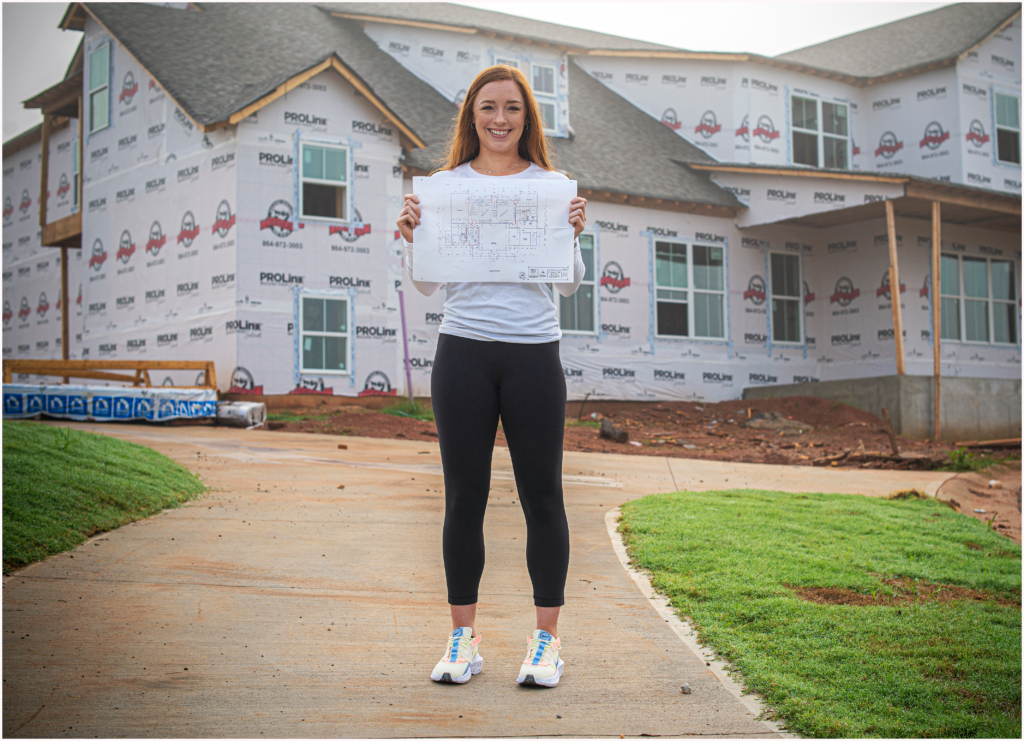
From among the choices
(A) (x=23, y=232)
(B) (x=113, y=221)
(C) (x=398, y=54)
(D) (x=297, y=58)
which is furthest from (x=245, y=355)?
(A) (x=23, y=232)

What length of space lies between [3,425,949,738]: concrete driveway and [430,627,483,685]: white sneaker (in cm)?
6

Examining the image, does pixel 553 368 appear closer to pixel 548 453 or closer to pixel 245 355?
pixel 548 453

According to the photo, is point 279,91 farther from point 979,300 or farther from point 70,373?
point 979,300

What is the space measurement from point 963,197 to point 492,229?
14.9 metres

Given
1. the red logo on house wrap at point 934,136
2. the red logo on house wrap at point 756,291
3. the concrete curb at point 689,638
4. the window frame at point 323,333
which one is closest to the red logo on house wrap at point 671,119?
the red logo on house wrap at point 756,291

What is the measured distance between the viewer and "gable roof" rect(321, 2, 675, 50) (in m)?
18.3

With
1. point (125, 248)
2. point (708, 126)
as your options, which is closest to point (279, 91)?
point (125, 248)

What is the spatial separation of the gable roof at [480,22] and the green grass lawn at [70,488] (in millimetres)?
13505

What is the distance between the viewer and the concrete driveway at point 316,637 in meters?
2.77

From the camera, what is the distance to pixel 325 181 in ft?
48.2

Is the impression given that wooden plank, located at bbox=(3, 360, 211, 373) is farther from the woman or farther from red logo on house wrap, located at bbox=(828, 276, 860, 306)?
red logo on house wrap, located at bbox=(828, 276, 860, 306)

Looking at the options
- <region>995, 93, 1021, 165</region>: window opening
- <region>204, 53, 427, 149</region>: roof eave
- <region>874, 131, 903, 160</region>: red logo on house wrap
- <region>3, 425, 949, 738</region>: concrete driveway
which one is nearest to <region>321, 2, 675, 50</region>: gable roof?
<region>204, 53, 427, 149</region>: roof eave

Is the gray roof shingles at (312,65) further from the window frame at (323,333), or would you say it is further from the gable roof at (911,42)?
the gable roof at (911,42)

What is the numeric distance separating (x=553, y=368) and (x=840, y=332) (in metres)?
17.0
